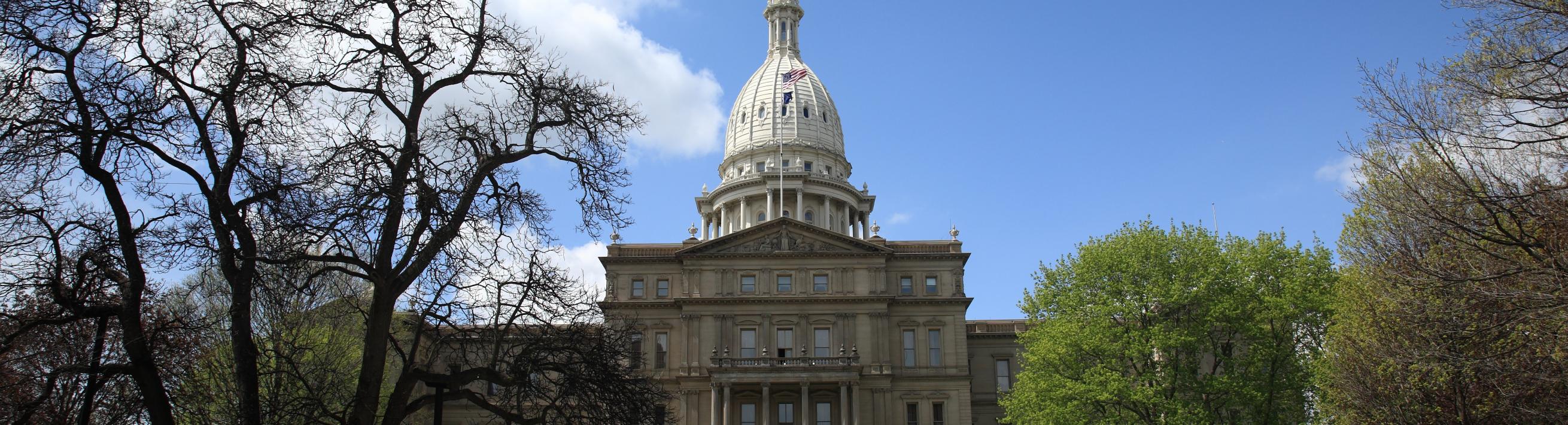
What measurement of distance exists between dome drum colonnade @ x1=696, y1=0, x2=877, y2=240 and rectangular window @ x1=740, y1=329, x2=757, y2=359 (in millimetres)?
15399

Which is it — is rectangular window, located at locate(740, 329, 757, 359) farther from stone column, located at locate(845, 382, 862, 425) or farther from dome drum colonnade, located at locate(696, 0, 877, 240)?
dome drum colonnade, located at locate(696, 0, 877, 240)

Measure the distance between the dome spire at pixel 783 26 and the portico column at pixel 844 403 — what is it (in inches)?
1837

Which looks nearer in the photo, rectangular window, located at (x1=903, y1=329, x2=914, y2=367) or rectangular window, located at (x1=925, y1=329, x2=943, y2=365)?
rectangular window, located at (x1=925, y1=329, x2=943, y2=365)

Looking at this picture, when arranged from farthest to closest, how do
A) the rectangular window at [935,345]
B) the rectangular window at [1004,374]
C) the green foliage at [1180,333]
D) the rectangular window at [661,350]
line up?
the rectangular window at [1004,374] < the rectangular window at [935,345] < the rectangular window at [661,350] < the green foliage at [1180,333]

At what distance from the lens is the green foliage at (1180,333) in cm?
4344

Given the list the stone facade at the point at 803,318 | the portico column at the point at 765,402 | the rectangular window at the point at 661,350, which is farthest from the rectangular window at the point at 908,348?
the rectangular window at the point at 661,350

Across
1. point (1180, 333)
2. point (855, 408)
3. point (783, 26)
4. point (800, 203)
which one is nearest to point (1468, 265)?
point (1180, 333)

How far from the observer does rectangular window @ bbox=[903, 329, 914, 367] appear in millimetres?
67250

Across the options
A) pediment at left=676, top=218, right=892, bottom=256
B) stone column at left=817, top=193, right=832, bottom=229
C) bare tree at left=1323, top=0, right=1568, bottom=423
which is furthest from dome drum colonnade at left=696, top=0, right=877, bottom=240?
bare tree at left=1323, top=0, right=1568, bottom=423

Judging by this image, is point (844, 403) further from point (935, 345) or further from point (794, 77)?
point (794, 77)

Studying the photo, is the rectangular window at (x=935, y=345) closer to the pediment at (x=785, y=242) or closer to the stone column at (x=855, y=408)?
the stone column at (x=855, y=408)

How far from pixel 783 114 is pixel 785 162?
15.9 ft

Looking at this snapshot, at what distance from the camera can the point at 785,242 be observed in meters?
67.6

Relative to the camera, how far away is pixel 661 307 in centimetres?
6725
